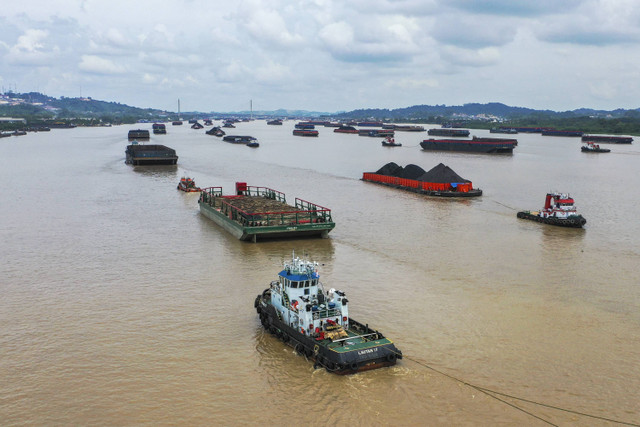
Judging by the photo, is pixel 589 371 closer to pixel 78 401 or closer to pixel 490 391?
pixel 490 391

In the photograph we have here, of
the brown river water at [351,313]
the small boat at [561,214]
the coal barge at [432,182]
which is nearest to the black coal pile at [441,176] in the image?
the coal barge at [432,182]

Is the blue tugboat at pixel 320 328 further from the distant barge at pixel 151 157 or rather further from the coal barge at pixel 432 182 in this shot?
the distant barge at pixel 151 157

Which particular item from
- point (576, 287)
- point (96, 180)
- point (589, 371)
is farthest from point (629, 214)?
point (96, 180)

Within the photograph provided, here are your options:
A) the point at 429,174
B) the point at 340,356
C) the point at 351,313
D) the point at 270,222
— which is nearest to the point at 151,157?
the point at 429,174

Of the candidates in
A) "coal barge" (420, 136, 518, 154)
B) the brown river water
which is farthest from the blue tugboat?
"coal barge" (420, 136, 518, 154)

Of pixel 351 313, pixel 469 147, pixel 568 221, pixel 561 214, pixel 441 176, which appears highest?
pixel 469 147

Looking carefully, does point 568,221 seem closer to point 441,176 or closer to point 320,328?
point 441,176
